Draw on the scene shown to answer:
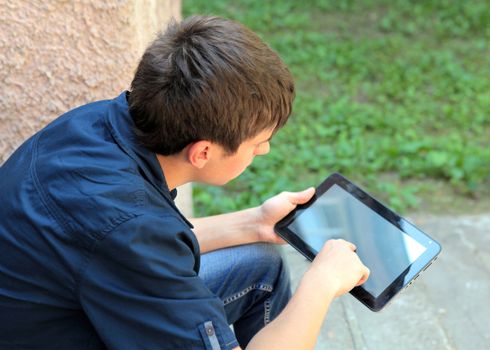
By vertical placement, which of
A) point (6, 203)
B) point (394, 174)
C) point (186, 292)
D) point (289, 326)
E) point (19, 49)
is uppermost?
point (19, 49)

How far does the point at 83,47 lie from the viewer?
192cm

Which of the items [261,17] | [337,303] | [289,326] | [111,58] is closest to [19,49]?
[111,58]

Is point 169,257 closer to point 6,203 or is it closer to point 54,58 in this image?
point 6,203


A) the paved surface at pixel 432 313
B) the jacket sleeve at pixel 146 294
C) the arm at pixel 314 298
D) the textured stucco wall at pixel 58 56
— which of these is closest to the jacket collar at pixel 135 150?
the jacket sleeve at pixel 146 294

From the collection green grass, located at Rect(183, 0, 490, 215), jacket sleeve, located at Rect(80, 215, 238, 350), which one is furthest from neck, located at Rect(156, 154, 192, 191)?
green grass, located at Rect(183, 0, 490, 215)

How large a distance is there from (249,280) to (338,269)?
33 cm

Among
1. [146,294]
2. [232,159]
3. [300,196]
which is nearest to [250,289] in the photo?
[300,196]

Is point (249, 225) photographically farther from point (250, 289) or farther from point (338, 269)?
point (338, 269)

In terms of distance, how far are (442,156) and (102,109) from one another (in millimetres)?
2395

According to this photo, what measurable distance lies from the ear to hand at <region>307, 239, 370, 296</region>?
1.13 ft

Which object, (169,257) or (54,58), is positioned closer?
(169,257)

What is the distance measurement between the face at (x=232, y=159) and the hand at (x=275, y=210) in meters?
0.27

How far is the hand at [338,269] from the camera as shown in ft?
4.83

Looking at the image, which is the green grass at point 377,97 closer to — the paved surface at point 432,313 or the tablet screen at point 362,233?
the paved surface at point 432,313
